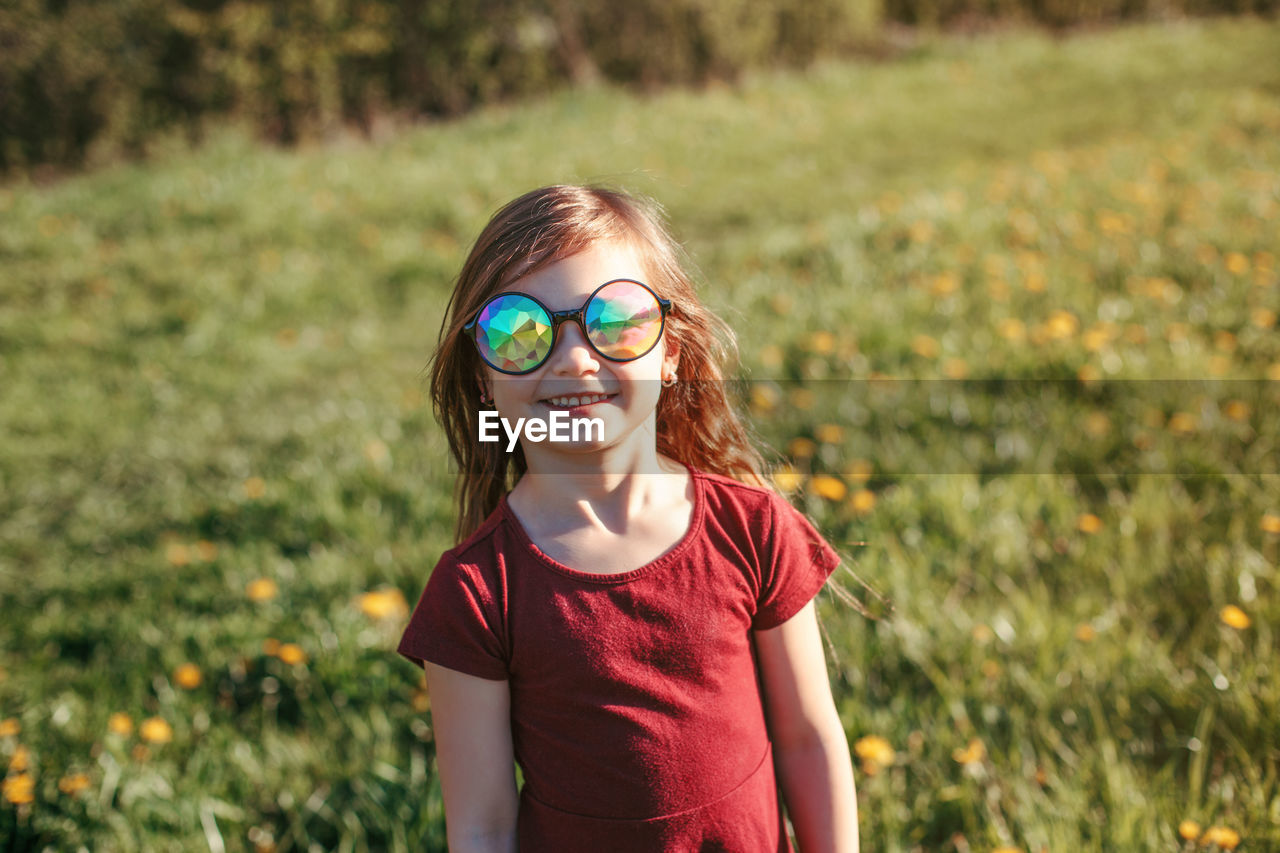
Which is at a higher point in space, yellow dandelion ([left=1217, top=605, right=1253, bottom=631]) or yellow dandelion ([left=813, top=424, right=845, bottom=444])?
yellow dandelion ([left=813, top=424, right=845, bottom=444])

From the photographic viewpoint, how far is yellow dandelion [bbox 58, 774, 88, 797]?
1927 millimetres

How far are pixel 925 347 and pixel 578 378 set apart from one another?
2.57 metres

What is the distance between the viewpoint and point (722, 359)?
4.94 feet

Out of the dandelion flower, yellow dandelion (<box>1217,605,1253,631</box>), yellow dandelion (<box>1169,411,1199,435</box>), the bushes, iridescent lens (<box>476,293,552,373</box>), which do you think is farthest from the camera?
the bushes

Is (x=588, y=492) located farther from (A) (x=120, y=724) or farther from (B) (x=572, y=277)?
(A) (x=120, y=724)

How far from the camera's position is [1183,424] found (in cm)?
290

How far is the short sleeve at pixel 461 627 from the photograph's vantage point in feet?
3.74

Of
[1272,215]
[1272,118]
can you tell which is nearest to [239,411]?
[1272,215]

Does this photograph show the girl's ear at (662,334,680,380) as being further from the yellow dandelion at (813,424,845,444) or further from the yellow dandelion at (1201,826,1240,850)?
the yellow dandelion at (813,424,845,444)

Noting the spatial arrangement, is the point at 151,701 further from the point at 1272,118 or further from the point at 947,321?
the point at 1272,118

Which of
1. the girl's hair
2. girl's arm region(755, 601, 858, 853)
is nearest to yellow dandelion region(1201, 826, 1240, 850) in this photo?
girl's arm region(755, 601, 858, 853)

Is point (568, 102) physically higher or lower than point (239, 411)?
higher

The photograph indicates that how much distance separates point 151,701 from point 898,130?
8062 millimetres

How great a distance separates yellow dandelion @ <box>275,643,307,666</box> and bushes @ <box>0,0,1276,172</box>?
342 inches
